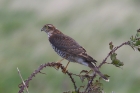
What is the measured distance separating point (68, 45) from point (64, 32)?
6.51 metres

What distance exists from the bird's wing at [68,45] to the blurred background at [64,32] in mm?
3391

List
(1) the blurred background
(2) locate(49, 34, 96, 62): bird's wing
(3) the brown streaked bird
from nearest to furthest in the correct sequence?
1. (3) the brown streaked bird
2. (2) locate(49, 34, 96, 62): bird's wing
3. (1) the blurred background

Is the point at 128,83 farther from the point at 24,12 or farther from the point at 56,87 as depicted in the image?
the point at 24,12

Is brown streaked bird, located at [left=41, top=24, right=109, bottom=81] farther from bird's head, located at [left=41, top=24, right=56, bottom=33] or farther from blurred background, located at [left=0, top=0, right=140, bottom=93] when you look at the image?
blurred background, located at [left=0, top=0, right=140, bottom=93]

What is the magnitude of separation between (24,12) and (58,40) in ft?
29.3

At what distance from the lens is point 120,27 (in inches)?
510

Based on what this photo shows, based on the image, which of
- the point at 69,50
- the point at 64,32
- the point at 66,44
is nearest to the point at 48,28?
the point at 66,44

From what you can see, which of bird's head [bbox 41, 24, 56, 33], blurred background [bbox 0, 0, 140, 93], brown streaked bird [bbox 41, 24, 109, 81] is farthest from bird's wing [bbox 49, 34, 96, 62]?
blurred background [bbox 0, 0, 140, 93]

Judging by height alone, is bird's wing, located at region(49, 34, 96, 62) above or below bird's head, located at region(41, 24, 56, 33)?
below

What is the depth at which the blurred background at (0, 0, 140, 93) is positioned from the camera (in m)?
10.4

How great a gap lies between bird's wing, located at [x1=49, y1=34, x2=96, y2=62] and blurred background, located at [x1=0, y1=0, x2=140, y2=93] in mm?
3391

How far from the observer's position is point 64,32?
1273 centimetres

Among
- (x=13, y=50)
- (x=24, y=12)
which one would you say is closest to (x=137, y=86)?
(x=13, y=50)

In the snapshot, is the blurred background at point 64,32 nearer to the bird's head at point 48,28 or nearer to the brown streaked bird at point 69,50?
the bird's head at point 48,28
